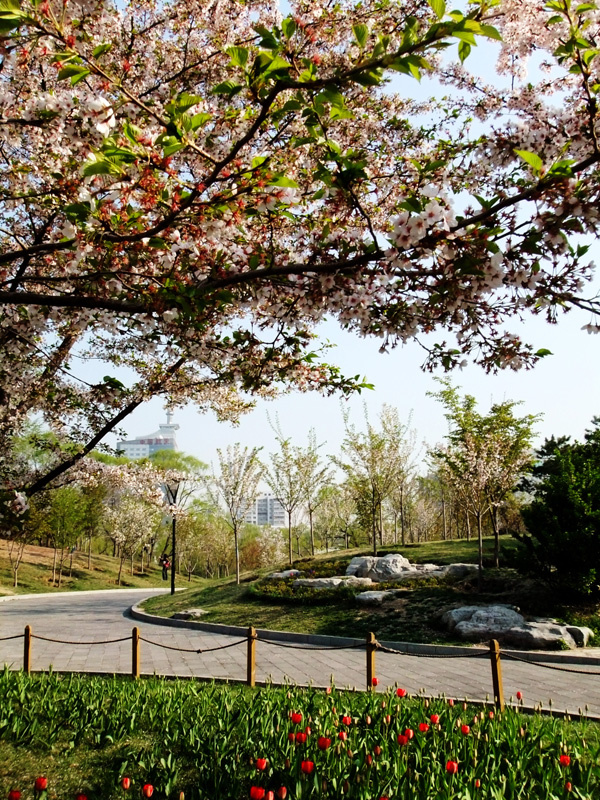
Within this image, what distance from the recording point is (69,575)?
103ft

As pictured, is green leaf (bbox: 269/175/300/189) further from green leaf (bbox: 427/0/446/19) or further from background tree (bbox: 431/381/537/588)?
background tree (bbox: 431/381/537/588)

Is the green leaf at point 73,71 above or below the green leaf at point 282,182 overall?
above

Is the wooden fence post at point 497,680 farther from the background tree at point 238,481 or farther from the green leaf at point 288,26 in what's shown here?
the background tree at point 238,481

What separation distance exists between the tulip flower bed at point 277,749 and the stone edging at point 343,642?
225 cm

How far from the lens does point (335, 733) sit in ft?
13.5

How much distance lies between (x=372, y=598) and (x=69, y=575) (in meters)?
23.8

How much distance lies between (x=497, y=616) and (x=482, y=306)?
8154mm

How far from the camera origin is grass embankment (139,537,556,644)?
11.1 metres

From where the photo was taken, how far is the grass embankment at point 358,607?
36.3ft

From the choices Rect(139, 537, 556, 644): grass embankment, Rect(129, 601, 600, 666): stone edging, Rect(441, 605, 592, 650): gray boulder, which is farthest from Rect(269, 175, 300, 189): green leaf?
Rect(139, 537, 556, 644): grass embankment

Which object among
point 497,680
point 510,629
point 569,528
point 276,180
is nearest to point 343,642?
point 510,629

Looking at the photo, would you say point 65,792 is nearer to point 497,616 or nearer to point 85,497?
point 497,616

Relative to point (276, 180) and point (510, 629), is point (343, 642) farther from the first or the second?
point (276, 180)

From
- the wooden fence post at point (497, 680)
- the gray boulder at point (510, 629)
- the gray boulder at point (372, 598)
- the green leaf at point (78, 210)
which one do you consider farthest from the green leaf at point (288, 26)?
the gray boulder at point (372, 598)
